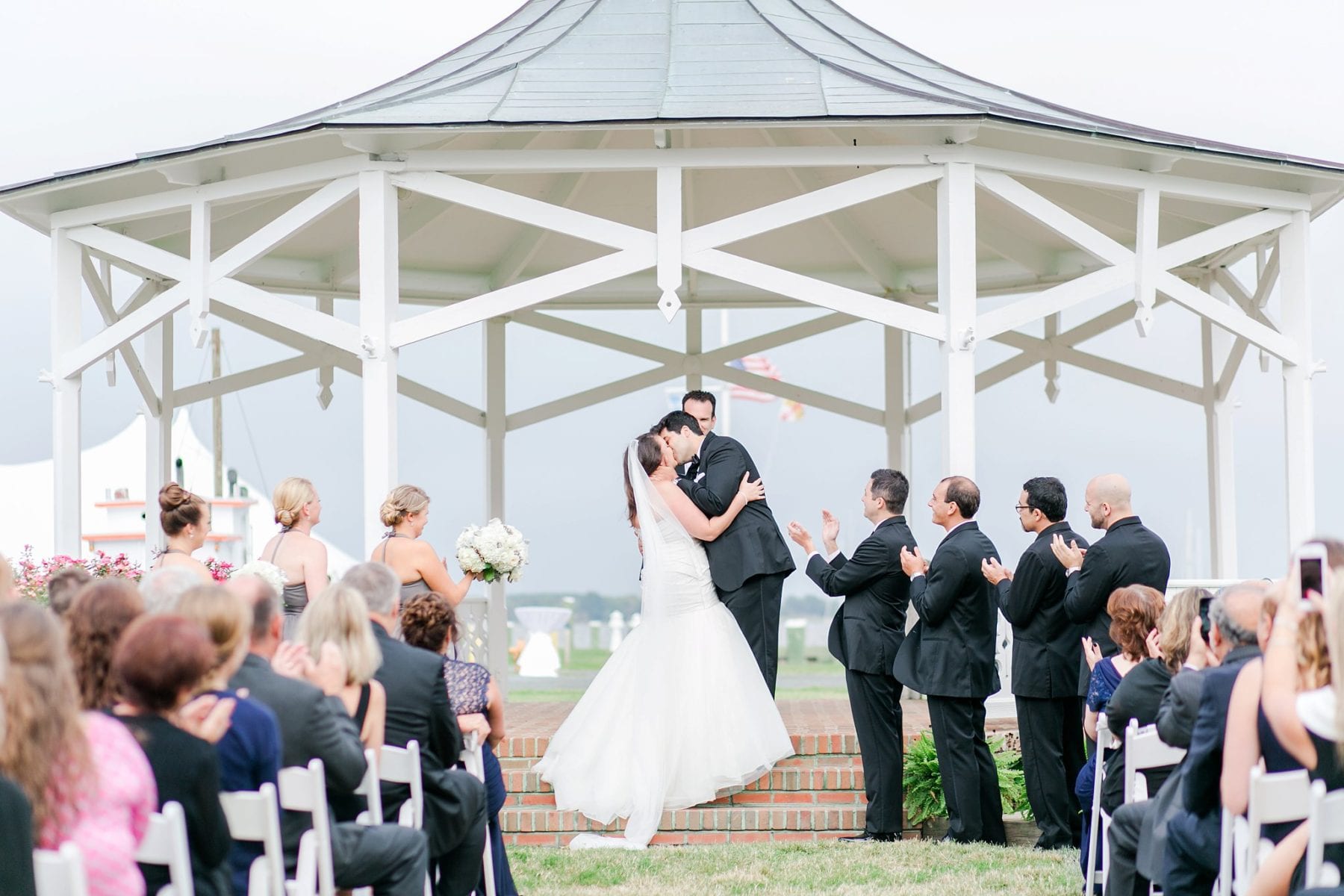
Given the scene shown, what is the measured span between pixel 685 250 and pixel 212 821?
18.3ft

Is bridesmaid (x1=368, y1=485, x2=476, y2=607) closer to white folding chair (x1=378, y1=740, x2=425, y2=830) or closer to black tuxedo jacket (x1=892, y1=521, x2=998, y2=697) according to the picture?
black tuxedo jacket (x1=892, y1=521, x2=998, y2=697)

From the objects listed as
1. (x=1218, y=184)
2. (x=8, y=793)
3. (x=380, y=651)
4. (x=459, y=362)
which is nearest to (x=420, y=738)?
(x=380, y=651)

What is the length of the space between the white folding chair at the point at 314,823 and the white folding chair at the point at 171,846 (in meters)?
0.73

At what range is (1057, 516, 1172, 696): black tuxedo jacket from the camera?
790cm

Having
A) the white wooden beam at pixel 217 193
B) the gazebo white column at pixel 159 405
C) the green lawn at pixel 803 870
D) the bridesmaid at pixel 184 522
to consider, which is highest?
the white wooden beam at pixel 217 193

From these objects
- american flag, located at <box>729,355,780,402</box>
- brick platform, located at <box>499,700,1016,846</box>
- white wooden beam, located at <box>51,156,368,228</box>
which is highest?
american flag, located at <box>729,355,780,402</box>

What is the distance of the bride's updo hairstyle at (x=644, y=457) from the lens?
913 centimetres

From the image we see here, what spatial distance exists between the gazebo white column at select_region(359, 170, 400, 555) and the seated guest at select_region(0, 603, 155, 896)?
5.10 meters

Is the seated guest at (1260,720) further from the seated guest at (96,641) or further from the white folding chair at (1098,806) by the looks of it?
the seated guest at (96,641)

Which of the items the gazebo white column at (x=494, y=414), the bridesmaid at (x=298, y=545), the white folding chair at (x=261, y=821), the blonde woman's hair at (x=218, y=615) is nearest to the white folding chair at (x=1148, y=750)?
the white folding chair at (x=261, y=821)

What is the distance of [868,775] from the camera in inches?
345

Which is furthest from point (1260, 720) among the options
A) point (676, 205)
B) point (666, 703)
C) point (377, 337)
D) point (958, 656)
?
point (377, 337)

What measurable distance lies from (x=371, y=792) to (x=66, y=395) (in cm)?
605

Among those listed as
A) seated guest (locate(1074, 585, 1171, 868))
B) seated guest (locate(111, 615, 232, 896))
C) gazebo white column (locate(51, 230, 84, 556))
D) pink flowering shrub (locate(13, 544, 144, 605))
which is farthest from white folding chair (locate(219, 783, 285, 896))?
gazebo white column (locate(51, 230, 84, 556))
